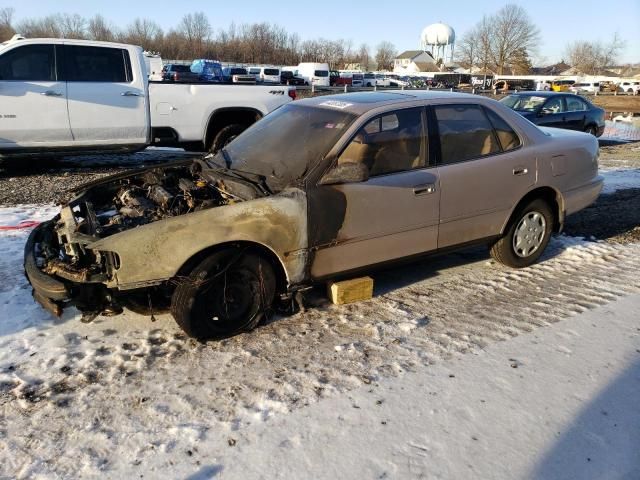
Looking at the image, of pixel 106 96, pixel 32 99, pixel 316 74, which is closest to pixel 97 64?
pixel 106 96

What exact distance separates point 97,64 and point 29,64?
949 mm

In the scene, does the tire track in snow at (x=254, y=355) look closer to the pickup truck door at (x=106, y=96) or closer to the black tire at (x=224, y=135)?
the black tire at (x=224, y=135)

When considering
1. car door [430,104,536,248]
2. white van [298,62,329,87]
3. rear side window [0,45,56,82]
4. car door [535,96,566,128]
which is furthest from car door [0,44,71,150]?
white van [298,62,329,87]

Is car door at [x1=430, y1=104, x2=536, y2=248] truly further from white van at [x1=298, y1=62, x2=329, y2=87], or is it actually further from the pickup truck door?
white van at [x1=298, y1=62, x2=329, y2=87]

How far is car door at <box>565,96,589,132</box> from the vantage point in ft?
44.3

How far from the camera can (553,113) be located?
524 inches

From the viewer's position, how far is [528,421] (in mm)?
2955

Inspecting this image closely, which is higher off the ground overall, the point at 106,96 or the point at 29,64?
the point at 29,64

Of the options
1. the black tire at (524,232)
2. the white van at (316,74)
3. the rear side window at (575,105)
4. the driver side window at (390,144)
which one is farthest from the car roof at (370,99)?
the white van at (316,74)

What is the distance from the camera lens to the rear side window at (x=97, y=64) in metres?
8.17

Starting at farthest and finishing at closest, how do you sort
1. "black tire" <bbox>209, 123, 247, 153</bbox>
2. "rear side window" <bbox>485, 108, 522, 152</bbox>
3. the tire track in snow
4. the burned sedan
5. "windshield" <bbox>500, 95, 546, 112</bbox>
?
"windshield" <bbox>500, 95, 546, 112</bbox> < "black tire" <bbox>209, 123, 247, 153</bbox> < "rear side window" <bbox>485, 108, 522, 152</bbox> < the burned sedan < the tire track in snow

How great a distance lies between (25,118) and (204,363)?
6.20 meters

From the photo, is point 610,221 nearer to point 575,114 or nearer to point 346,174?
point 346,174

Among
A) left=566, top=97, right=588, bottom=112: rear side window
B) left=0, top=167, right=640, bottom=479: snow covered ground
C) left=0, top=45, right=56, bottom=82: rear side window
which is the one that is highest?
left=0, top=45, right=56, bottom=82: rear side window
